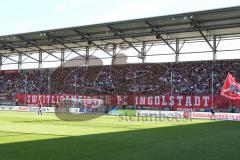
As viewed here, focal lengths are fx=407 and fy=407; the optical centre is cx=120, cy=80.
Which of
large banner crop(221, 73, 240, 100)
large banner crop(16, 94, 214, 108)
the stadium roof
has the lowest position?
large banner crop(16, 94, 214, 108)

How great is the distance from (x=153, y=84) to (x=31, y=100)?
67.1ft

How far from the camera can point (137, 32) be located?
50781 millimetres

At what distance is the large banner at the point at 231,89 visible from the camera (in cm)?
4118

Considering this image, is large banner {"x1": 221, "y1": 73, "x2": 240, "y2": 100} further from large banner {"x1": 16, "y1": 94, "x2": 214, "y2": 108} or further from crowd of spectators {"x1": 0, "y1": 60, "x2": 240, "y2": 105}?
large banner {"x1": 16, "y1": 94, "x2": 214, "y2": 108}

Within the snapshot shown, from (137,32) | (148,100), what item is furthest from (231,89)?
(137,32)

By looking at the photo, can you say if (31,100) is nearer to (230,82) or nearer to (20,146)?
(230,82)

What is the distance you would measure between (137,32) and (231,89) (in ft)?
48.2

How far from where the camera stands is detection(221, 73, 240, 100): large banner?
135ft

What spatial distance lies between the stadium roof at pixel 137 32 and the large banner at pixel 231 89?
684 cm

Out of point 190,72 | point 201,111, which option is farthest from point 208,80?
point 201,111

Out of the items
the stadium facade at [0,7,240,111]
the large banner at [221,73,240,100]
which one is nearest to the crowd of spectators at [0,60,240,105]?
the stadium facade at [0,7,240,111]

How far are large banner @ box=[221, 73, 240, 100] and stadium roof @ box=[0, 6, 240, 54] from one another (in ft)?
22.5

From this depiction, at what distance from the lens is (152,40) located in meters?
55.5

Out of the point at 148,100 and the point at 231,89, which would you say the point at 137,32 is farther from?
the point at 231,89
